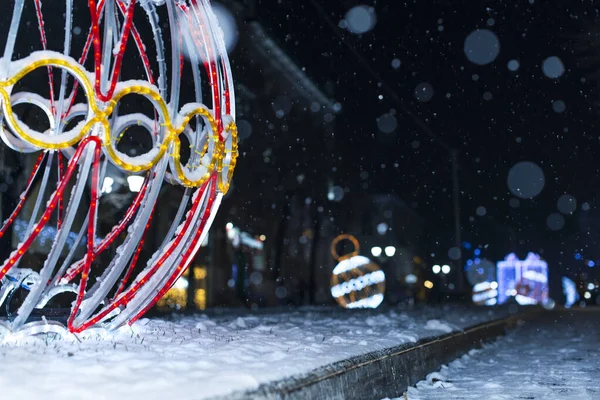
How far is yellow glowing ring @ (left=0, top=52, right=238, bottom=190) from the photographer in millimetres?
5934

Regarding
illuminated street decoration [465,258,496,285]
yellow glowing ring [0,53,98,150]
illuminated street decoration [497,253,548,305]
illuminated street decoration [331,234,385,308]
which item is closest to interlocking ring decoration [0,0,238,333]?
yellow glowing ring [0,53,98,150]

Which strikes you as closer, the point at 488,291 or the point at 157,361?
the point at 157,361

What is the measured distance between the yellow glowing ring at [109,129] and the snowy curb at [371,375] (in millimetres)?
2389

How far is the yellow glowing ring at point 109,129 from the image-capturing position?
19.5 ft

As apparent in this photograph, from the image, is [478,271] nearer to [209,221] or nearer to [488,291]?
[488,291]

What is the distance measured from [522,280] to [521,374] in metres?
79.3

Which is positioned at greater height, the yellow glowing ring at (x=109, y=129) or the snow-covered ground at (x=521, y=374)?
the yellow glowing ring at (x=109, y=129)

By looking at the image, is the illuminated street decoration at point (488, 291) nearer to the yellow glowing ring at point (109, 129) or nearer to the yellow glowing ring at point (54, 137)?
the yellow glowing ring at point (109, 129)

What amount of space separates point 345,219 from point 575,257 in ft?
183

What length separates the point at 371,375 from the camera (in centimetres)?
689

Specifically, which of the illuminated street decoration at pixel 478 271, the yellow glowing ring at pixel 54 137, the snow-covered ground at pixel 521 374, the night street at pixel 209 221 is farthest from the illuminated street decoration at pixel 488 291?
the yellow glowing ring at pixel 54 137

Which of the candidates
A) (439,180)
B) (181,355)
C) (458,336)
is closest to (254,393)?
(181,355)

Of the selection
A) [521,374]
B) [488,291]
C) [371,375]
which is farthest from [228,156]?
[488,291]

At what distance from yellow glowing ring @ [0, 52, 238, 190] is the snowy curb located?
2.39 meters
